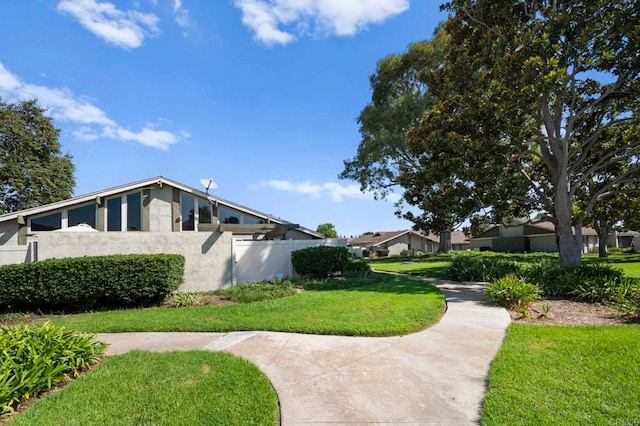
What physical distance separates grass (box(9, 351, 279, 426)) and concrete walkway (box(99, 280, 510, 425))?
1.03 ft

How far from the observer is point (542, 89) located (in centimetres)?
977

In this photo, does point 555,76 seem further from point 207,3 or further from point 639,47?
point 207,3

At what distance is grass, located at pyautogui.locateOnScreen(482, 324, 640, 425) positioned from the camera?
3.10 meters

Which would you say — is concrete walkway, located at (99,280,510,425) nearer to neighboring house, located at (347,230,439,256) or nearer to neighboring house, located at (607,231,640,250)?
neighboring house, located at (347,230,439,256)

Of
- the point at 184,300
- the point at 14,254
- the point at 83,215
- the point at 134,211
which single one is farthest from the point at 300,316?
the point at 83,215

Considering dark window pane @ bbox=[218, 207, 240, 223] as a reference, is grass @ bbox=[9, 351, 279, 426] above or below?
below

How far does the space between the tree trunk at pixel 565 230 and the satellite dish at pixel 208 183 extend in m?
13.7

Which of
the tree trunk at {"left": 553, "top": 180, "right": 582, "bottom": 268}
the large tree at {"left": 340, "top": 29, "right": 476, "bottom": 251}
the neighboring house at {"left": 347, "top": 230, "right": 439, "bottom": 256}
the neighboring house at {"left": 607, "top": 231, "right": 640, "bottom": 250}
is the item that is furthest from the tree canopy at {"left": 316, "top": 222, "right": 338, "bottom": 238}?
the tree trunk at {"left": 553, "top": 180, "right": 582, "bottom": 268}

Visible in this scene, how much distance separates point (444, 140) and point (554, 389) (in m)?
10.1

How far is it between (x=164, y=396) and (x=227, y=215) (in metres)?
13.5

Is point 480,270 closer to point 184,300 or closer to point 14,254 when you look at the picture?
point 184,300

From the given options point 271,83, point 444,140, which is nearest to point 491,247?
point 444,140

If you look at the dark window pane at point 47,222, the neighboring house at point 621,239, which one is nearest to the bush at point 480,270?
the dark window pane at point 47,222

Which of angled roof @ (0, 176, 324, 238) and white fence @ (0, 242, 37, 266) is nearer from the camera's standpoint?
white fence @ (0, 242, 37, 266)
